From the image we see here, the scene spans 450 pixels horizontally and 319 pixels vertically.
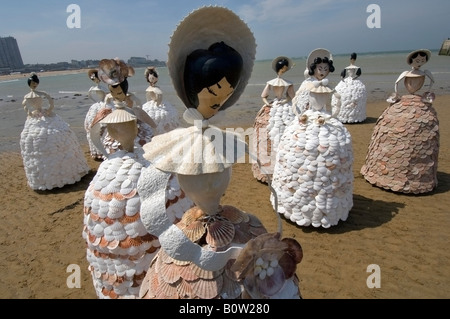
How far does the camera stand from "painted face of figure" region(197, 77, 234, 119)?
121 centimetres

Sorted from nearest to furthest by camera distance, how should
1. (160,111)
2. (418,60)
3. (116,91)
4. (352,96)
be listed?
(116,91)
(418,60)
(160,111)
(352,96)

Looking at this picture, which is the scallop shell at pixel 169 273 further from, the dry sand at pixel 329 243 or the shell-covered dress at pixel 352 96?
the shell-covered dress at pixel 352 96

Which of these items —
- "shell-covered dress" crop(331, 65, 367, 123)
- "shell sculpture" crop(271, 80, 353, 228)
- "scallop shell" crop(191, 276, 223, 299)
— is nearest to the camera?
"scallop shell" crop(191, 276, 223, 299)

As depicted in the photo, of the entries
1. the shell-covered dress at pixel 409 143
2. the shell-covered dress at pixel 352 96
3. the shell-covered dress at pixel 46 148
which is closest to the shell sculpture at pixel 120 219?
the shell-covered dress at pixel 46 148

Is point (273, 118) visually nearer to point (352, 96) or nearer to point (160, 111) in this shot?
point (160, 111)

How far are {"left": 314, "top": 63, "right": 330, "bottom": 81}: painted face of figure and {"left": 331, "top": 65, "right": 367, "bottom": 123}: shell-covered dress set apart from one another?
19.7 feet

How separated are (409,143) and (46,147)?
20.5ft

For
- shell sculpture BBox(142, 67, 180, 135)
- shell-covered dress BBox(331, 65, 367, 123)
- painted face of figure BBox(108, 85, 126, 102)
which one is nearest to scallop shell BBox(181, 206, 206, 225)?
painted face of figure BBox(108, 85, 126, 102)

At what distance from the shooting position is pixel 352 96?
969 centimetres

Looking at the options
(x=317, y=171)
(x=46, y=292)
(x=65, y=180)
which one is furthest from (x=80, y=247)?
(x=317, y=171)

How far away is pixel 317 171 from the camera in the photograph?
12.3 ft

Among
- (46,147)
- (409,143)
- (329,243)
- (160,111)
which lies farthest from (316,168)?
(46,147)

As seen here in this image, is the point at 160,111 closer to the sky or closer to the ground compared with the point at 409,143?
closer to the sky

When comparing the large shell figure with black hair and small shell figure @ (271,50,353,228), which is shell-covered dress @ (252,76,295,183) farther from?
the large shell figure with black hair
